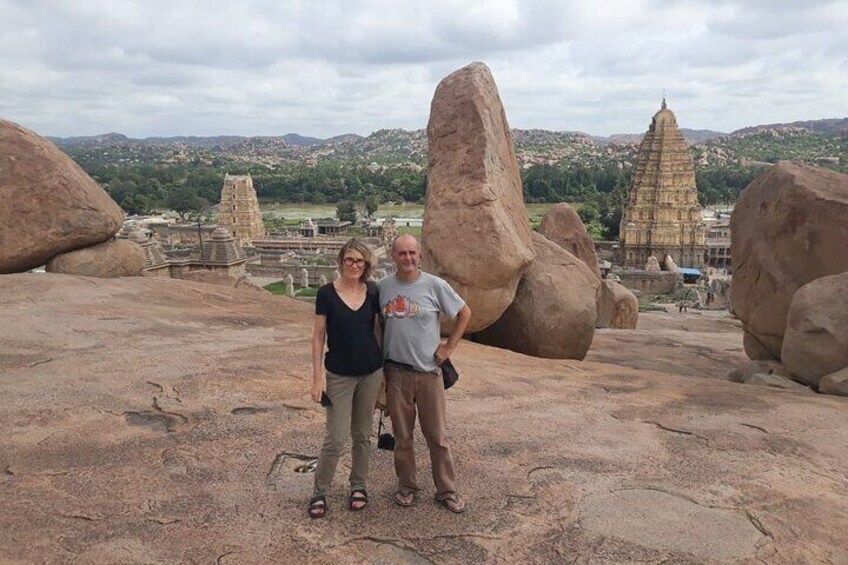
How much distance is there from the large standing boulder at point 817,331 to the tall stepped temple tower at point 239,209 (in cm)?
5046

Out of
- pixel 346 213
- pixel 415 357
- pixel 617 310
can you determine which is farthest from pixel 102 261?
pixel 346 213

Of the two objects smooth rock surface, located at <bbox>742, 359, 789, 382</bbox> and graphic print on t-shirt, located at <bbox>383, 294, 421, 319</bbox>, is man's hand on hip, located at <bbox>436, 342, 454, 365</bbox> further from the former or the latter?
smooth rock surface, located at <bbox>742, 359, 789, 382</bbox>

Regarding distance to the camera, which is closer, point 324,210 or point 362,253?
point 362,253

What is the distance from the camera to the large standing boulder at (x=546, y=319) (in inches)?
328

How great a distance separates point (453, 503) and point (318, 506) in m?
0.64

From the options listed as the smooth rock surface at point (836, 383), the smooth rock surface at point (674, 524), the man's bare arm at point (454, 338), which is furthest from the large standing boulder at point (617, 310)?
the man's bare arm at point (454, 338)

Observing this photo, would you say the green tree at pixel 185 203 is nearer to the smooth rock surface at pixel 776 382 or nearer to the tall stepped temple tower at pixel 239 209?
the tall stepped temple tower at pixel 239 209

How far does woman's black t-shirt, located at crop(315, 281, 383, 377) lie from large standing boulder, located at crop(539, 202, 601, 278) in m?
10.6

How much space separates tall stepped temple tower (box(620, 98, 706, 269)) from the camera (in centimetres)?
4778

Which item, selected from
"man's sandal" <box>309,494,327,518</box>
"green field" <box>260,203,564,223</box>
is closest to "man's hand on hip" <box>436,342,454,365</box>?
"man's sandal" <box>309,494,327,518</box>

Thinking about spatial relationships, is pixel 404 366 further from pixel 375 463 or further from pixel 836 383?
pixel 836 383

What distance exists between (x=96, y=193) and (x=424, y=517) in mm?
8692

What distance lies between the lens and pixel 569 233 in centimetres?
1370

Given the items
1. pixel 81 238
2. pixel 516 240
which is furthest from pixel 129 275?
pixel 516 240
